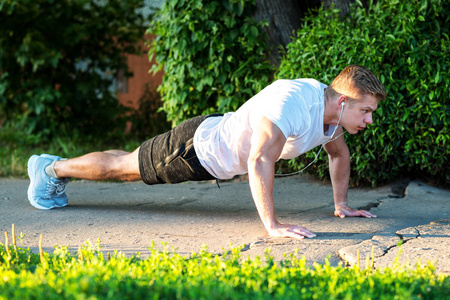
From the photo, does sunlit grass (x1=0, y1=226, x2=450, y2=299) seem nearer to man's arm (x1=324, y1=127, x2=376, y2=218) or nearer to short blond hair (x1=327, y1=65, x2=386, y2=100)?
short blond hair (x1=327, y1=65, x2=386, y2=100)

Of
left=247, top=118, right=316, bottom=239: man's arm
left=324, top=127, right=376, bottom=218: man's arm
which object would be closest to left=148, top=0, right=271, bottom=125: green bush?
left=324, top=127, right=376, bottom=218: man's arm

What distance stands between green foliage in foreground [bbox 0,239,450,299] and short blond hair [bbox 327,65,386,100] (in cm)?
118

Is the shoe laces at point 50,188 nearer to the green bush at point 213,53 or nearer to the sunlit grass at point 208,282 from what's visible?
the sunlit grass at point 208,282

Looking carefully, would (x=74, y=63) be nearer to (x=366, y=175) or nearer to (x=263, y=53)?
(x=263, y=53)

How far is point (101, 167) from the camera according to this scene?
3773 millimetres

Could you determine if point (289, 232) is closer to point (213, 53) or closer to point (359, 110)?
point (359, 110)

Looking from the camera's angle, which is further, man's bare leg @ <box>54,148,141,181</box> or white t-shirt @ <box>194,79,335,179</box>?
man's bare leg @ <box>54,148,141,181</box>

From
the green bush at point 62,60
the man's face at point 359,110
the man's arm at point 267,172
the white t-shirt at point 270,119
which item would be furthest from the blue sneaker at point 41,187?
the green bush at point 62,60

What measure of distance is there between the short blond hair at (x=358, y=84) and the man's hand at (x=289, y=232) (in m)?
0.85

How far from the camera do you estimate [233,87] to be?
5.05 metres

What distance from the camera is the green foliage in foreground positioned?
69.5 inches

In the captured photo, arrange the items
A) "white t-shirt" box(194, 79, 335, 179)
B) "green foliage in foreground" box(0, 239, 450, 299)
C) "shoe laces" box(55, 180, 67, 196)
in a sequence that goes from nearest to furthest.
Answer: "green foliage in foreground" box(0, 239, 450, 299) → "white t-shirt" box(194, 79, 335, 179) → "shoe laces" box(55, 180, 67, 196)

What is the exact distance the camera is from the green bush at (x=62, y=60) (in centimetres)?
712

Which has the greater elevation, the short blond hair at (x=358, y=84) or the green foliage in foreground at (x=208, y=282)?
the short blond hair at (x=358, y=84)
